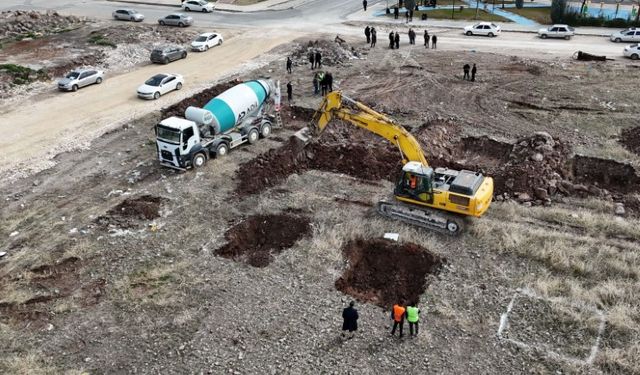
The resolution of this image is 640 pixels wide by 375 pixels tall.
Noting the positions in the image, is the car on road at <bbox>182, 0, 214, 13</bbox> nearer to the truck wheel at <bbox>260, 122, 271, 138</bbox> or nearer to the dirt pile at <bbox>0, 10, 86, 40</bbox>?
the dirt pile at <bbox>0, 10, 86, 40</bbox>

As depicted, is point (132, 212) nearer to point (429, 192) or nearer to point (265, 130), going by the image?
point (265, 130)

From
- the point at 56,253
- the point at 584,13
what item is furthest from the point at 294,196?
the point at 584,13

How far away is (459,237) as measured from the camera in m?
19.3

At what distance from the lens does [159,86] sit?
33.3 metres

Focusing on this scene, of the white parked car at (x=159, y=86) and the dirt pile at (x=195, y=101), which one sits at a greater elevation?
the white parked car at (x=159, y=86)

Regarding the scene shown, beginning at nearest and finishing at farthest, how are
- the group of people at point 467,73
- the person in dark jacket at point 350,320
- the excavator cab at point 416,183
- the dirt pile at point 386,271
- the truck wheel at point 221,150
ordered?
the person in dark jacket at point 350,320 → the dirt pile at point 386,271 → the excavator cab at point 416,183 → the truck wheel at point 221,150 → the group of people at point 467,73

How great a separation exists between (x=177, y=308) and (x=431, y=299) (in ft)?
24.3

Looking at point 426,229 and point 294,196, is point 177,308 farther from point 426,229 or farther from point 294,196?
point 426,229

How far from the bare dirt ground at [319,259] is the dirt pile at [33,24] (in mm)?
24477

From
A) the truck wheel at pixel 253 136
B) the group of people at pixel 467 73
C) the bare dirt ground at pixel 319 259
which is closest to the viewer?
the bare dirt ground at pixel 319 259

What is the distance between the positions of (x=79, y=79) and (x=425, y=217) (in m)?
25.1

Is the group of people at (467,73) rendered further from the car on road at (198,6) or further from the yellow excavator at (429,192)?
the car on road at (198,6)

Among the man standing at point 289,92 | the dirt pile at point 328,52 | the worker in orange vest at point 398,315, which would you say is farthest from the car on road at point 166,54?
the worker in orange vest at point 398,315

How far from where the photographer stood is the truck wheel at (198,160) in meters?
24.2
